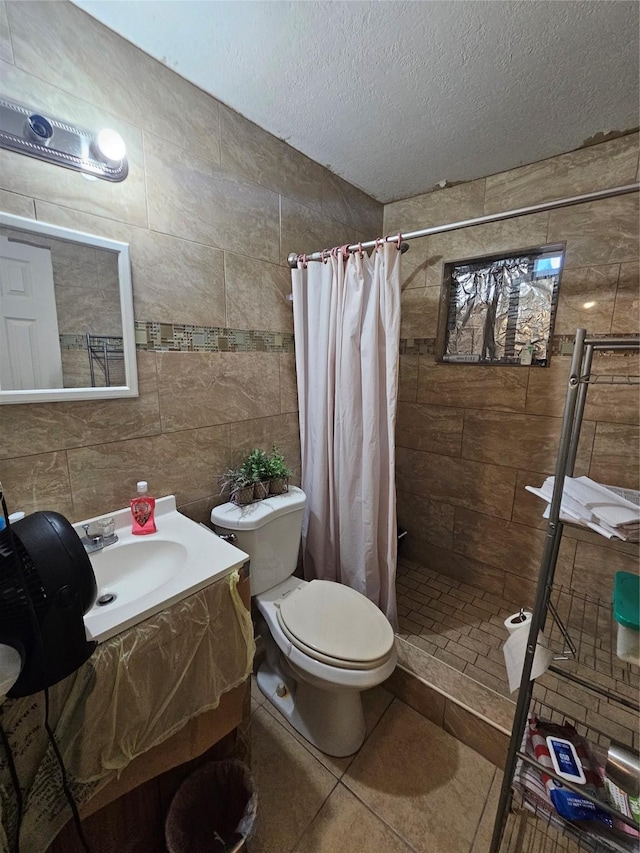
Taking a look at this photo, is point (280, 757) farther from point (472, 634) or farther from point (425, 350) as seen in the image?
point (425, 350)

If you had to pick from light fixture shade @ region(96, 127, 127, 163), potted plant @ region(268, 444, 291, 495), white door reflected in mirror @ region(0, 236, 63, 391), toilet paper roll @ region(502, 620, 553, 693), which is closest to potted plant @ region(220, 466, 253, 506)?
potted plant @ region(268, 444, 291, 495)

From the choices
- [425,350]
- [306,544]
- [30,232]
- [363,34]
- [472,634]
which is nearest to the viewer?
[30,232]

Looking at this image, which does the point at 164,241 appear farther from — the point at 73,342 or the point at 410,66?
the point at 410,66

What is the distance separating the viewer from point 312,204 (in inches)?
68.4

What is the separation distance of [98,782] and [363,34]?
212cm

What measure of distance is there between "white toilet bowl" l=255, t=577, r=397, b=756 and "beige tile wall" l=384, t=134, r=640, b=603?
1.00 meters

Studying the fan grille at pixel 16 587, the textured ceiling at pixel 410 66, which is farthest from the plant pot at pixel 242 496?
the textured ceiling at pixel 410 66

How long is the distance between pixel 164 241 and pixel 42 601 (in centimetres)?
115

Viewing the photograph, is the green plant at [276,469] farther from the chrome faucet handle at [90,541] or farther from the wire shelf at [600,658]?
the wire shelf at [600,658]

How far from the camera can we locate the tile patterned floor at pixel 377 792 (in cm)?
108

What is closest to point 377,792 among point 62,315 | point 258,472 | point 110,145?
point 258,472

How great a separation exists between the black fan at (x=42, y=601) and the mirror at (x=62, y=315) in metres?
0.54

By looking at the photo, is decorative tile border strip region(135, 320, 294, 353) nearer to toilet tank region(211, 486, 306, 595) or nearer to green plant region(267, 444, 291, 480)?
green plant region(267, 444, 291, 480)

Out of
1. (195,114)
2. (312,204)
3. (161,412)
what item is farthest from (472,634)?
(195,114)
